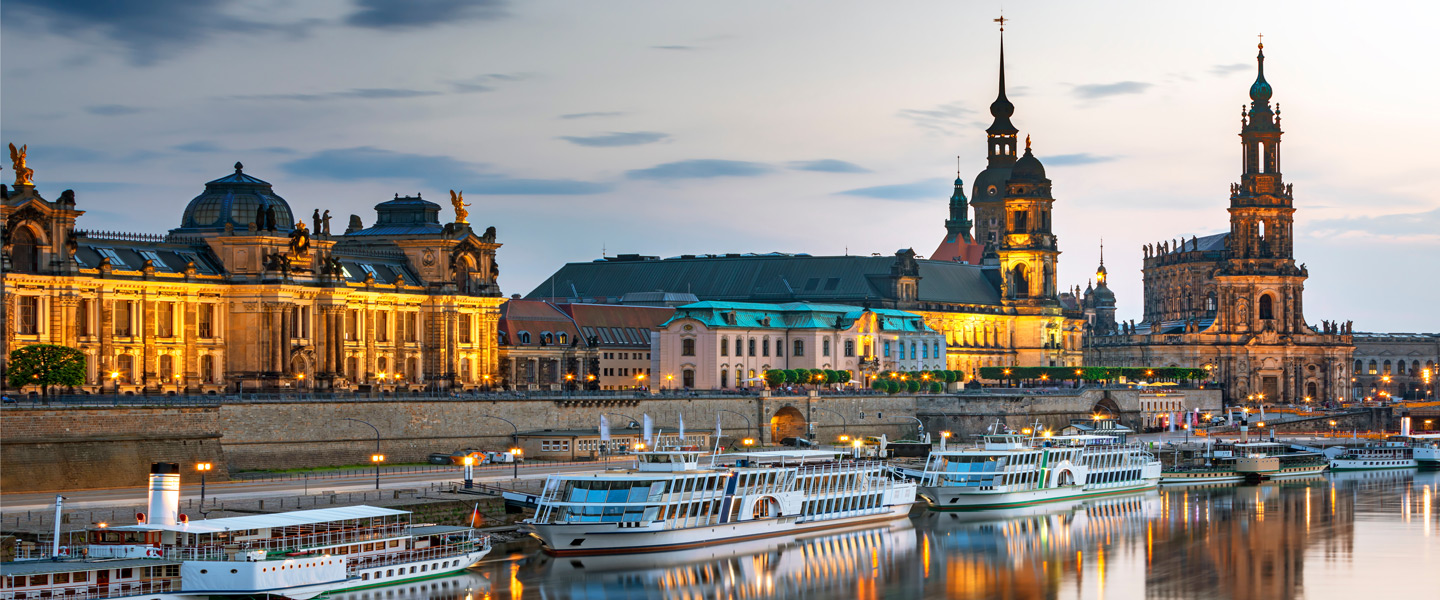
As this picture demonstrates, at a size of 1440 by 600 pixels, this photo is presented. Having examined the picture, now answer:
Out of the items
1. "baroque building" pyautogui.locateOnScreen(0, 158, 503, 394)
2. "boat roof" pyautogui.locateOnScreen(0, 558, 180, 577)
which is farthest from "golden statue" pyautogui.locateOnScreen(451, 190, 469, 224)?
"boat roof" pyautogui.locateOnScreen(0, 558, 180, 577)

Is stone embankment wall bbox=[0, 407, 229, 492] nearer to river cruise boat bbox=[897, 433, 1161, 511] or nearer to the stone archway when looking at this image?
river cruise boat bbox=[897, 433, 1161, 511]

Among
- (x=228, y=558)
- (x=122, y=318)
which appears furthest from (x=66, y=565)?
(x=122, y=318)

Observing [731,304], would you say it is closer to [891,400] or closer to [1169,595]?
[891,400]

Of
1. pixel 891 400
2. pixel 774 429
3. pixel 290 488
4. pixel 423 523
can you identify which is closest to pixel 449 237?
pixel 774 429

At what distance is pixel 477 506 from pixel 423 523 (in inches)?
189

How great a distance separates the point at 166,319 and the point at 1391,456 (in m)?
91.7

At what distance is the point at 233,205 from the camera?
458ft

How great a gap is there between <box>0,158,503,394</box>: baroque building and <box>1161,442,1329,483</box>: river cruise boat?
171 feet

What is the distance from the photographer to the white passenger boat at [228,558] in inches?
2682

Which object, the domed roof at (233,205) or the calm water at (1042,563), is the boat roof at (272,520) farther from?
the domed roof at (233,205)

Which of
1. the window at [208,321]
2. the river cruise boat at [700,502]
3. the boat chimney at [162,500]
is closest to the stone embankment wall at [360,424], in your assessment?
the window at [208,321]

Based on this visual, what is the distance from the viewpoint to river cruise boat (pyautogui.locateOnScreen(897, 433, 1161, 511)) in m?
111

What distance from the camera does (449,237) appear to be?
149m

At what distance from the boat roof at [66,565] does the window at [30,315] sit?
5035 cm
